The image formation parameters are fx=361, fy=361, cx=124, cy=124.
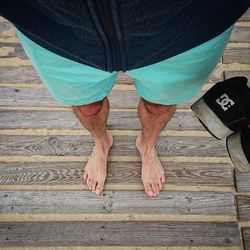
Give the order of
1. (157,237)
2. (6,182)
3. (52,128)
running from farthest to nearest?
1. (52,128)
2. (6,182)
3. (157,237)

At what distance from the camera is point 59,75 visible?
0.97 m

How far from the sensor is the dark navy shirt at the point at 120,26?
26.1 inches

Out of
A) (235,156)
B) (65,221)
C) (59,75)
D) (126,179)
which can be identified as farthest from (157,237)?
(59,75)

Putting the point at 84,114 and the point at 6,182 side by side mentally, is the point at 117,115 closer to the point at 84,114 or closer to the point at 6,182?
the point at 84,114

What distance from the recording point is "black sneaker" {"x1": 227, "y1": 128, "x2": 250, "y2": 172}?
37.8 inches

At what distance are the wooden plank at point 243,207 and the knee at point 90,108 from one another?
72 cm

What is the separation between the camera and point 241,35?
75.9 inches

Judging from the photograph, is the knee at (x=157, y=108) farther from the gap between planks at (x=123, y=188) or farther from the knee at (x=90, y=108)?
the gap between planks at (x=123, y=188)

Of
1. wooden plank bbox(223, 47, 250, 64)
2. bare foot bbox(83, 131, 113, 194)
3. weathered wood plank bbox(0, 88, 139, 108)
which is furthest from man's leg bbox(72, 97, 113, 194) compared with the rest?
wooden plank bbox(223, 47, 250, 64)

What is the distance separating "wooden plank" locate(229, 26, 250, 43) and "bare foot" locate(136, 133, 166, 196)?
0.81 meters

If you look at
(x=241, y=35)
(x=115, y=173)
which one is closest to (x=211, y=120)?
(x=115, y=173)

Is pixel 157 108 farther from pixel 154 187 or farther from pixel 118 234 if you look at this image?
pixel 118 234

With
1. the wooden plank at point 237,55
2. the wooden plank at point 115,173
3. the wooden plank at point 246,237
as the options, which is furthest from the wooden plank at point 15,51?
the wooden plank at point 246,237

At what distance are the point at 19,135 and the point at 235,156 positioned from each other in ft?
3.31
